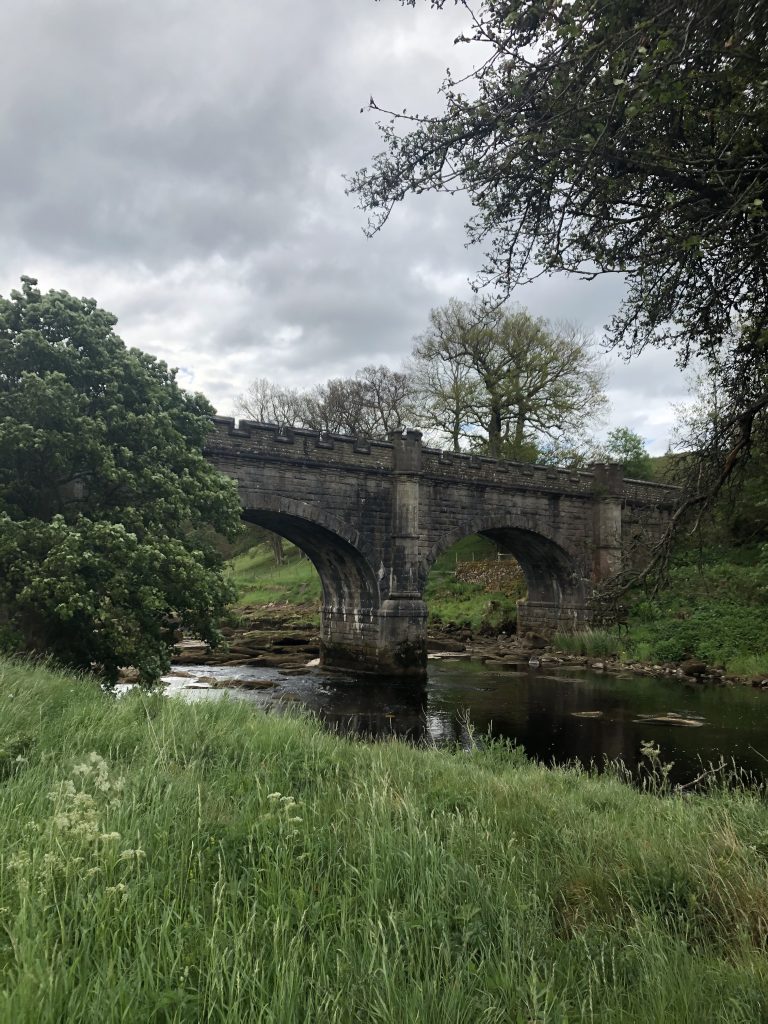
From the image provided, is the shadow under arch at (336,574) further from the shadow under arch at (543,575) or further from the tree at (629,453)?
the tree at (629,453)

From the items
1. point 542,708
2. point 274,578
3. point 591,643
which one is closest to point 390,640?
point 542,708

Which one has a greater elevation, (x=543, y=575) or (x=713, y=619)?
(x=543, y=575)

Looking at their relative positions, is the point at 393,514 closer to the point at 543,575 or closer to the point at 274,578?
the point at 543,575

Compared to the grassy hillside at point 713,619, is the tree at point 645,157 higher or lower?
higher

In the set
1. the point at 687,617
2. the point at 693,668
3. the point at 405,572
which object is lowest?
the point at 693,668

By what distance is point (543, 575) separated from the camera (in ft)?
95.3

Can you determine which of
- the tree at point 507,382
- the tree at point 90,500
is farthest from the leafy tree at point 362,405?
the tree at point 90,500

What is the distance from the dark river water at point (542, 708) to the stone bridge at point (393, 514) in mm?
1893

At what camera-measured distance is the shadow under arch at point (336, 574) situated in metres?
19.9

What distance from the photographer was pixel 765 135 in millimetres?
4602

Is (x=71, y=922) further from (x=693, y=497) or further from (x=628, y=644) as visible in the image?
(x=628, y=644)

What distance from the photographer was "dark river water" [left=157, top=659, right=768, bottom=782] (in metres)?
11.5

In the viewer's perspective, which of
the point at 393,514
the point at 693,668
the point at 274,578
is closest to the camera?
the point at 693,668

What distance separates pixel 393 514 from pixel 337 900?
1848 centimetres
